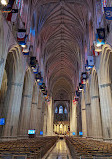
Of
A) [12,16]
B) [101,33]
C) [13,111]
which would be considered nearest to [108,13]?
[101,33]

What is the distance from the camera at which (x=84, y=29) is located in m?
20.7

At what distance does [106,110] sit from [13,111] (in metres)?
8.50

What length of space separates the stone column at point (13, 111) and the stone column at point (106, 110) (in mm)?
7998

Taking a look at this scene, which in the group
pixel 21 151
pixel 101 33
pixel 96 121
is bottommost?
Result: pixel 21 151

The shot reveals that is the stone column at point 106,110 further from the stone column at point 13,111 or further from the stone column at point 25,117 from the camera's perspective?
the stone column at point 25,117

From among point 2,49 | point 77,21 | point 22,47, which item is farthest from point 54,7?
point 2,49

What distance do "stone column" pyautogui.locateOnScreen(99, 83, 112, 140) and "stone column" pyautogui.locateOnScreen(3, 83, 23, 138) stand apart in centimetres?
800

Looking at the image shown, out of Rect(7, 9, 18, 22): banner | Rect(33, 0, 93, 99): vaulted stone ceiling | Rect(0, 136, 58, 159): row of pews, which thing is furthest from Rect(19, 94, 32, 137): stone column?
Rect(7, 9, 18, 22): banner

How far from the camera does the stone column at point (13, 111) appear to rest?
11.8 metres

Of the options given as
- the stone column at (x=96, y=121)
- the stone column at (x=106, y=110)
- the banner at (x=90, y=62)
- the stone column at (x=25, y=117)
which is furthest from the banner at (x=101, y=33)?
the stone column at (x=25, y=117)

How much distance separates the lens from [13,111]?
1251cm

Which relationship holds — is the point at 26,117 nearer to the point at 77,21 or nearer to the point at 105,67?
the point at 105,67

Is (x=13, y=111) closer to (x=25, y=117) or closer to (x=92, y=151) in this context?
(x=25, y=117)

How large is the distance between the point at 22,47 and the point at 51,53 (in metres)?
18.1
